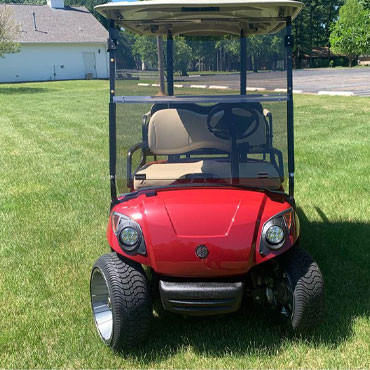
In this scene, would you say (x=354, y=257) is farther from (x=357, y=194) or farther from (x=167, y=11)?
(x=167, y=11)

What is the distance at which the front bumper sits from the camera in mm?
2537

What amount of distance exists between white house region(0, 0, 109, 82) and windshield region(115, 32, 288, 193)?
32864 mm

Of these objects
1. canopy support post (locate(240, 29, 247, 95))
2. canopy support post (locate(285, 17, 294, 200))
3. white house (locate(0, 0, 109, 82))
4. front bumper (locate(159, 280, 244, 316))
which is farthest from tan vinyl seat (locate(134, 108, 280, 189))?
white house (locate(0, 0, 109, 82))

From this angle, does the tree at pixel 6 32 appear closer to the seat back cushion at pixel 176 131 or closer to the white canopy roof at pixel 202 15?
the white canopy roof at pixel 202 15

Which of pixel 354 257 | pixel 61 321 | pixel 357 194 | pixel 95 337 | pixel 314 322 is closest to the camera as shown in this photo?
pixel 314 322

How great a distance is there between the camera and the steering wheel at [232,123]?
317 centimetres

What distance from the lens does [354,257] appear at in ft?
12.9

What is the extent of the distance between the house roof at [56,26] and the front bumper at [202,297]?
35.2 meters

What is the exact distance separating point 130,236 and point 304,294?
0.94 meters

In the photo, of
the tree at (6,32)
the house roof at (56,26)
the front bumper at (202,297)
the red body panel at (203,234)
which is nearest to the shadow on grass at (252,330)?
the front bumper at (202,297)

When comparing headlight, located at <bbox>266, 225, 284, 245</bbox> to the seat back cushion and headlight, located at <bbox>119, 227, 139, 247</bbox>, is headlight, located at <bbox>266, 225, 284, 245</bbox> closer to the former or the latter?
headlight, located at <bbox>119, 227, 139, 247</bbox>

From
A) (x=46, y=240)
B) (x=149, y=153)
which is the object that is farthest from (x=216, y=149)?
(x=46, y=240)

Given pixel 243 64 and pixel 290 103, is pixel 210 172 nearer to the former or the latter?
pixel 290 103

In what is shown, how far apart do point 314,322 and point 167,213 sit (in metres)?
0.96
